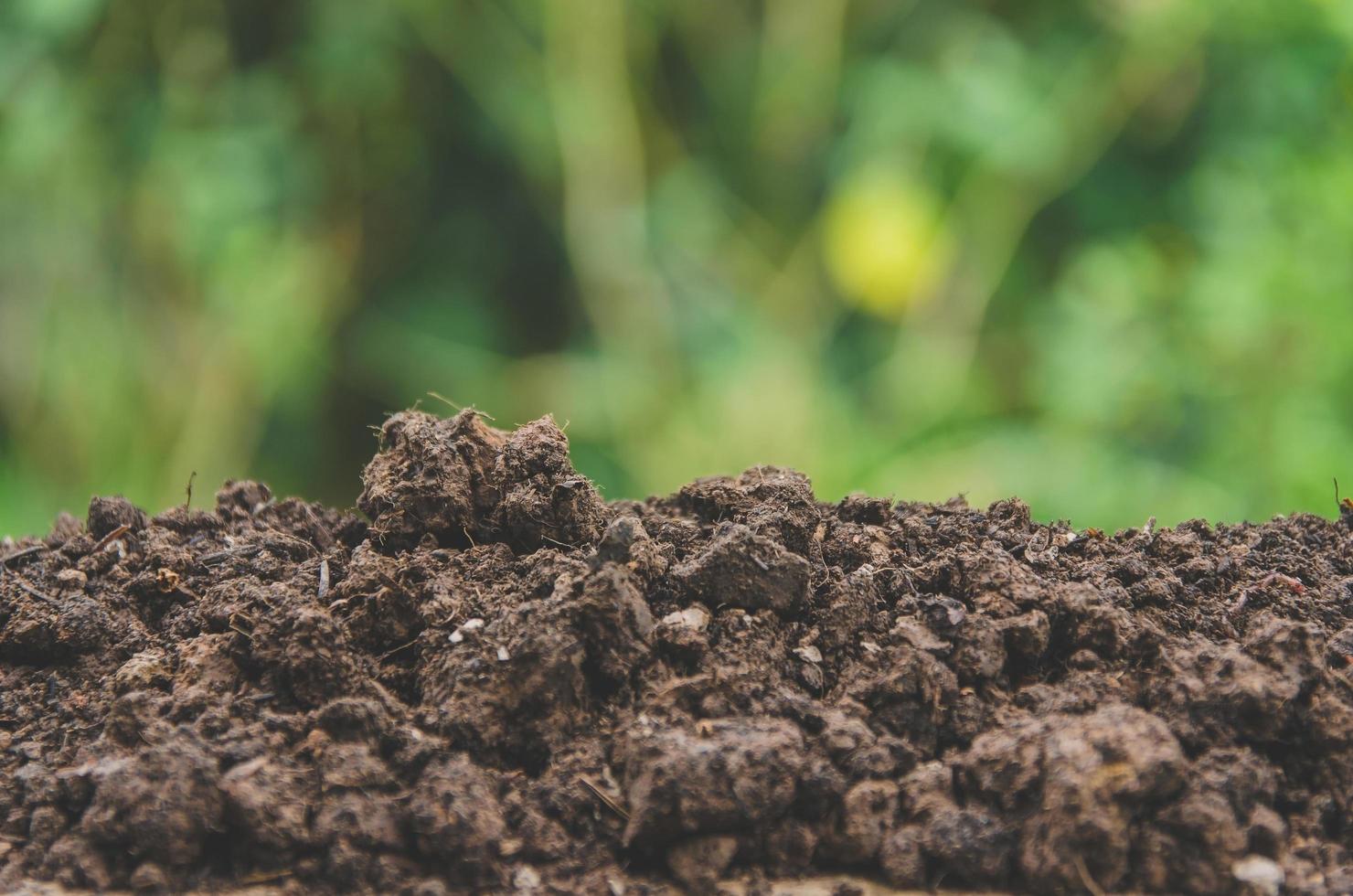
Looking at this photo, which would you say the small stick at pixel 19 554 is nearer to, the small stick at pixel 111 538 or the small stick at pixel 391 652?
the small stick at pixel 111 538

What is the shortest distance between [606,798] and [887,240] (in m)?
3.46

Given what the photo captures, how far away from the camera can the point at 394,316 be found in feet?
15.9

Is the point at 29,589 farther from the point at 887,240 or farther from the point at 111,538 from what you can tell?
the point at 887,240

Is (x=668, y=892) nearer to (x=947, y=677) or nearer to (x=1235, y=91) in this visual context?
(x=947, y=677)

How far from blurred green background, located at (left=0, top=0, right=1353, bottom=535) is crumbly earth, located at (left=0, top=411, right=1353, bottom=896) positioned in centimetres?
261

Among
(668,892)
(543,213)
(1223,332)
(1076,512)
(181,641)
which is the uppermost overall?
(543,213)

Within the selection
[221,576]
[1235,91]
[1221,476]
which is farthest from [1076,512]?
[221,576]

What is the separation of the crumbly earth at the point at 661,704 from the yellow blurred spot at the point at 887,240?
2898 mm

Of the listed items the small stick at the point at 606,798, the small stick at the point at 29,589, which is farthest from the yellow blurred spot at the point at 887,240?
the small stick at the point at 606,798

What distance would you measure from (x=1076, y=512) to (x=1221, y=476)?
46 cm

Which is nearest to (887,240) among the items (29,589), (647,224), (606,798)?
(647,224)

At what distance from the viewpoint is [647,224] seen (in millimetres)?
4523

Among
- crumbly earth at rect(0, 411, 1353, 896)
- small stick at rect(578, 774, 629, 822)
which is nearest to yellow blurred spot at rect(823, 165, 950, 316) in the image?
crumbly earth at rect(0, 411, 1353, 896)

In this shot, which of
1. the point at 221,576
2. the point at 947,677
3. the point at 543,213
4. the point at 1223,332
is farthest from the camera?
the point at 543,213
